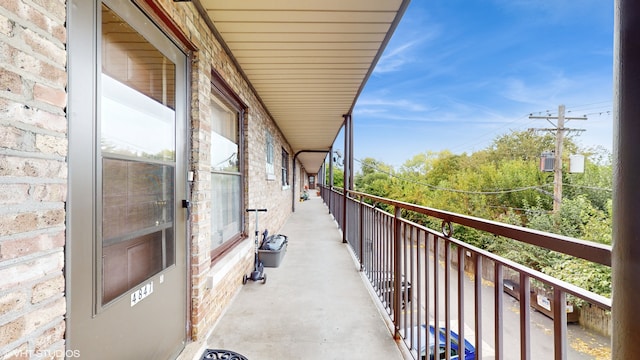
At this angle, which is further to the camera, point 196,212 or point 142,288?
point 196,212

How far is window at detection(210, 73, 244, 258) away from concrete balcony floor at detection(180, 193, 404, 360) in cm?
61

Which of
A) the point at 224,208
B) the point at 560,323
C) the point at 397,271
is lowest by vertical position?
the point at 397,271

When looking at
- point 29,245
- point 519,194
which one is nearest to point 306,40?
point 29,245

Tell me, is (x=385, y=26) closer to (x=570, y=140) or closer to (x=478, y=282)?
(x=478, y=282)

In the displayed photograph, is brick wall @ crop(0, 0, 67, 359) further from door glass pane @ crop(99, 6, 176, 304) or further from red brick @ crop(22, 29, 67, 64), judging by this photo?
door glass pane @ crop(99, 6, 176, 304)

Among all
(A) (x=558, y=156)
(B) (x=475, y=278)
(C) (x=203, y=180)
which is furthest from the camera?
(A) (x=558, y=156)

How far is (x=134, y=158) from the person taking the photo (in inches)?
54.7

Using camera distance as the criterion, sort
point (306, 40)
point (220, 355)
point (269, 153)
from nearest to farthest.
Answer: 1. point (220, 355)
2. point (306, 40)
3. point (269, 153)

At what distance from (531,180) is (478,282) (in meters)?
18.7

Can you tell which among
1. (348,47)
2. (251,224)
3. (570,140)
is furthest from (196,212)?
(570,140)

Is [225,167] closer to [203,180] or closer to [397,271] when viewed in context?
[203,180]

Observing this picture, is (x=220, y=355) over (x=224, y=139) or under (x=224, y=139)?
under

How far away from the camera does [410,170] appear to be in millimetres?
31328

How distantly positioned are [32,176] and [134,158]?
582mm
